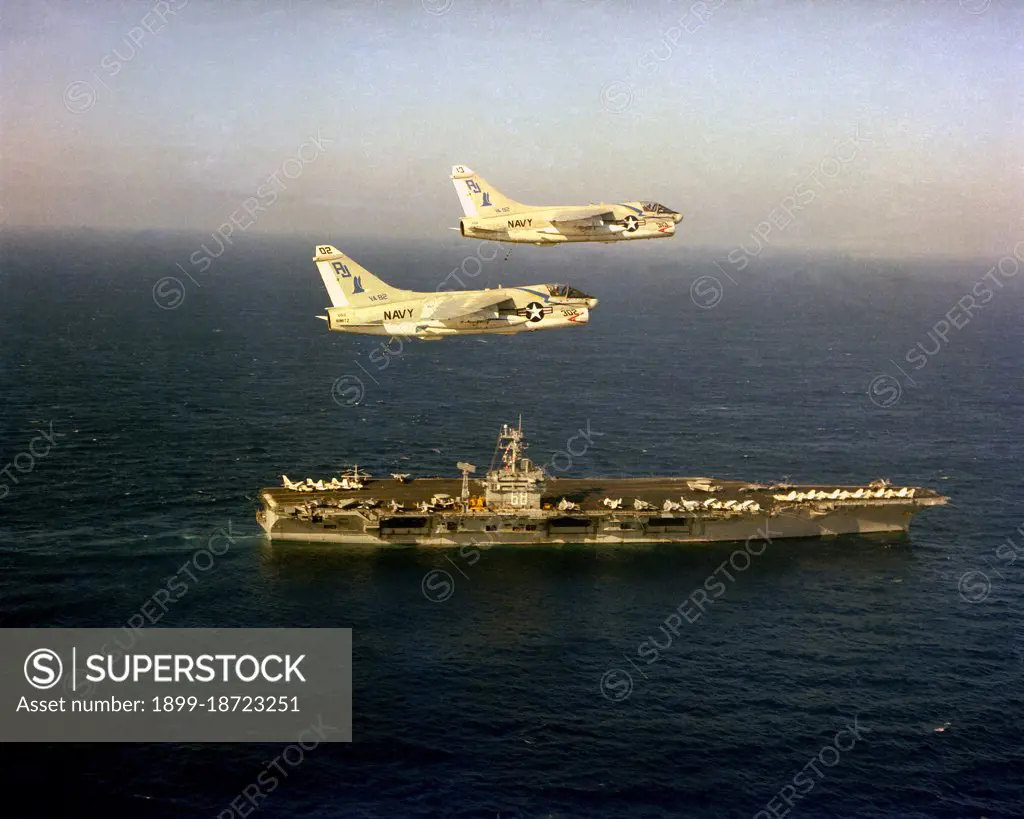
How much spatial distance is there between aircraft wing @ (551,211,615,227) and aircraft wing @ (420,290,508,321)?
6234 millimetres

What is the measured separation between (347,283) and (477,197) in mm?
10193

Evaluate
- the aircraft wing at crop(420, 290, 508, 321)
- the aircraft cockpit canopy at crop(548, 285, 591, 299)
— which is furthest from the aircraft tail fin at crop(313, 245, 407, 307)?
the aircraft cockpit canopy at crop(548, 285, 591, 299)

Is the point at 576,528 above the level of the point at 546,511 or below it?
below

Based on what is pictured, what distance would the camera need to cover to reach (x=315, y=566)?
92.2 m

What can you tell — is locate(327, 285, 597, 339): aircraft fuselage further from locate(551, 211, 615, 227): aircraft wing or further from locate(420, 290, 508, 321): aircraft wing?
locate(551, 211, 615, 227): aircraft wing

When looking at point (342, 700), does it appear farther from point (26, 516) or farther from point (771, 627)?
point (26, 516)

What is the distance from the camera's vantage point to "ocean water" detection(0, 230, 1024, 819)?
209 ft

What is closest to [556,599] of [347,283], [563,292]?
[563,292]

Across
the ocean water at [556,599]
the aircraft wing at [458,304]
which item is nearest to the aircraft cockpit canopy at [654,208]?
the aircraft wing at [458,304]

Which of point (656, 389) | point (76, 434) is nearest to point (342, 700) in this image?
point (76, 434)

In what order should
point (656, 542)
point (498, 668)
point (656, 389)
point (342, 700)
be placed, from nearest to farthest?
1. point (342, 700)
2. point (498, 668)
3. point (656, 542)
4. point (656, 389)

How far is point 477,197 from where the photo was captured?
7400 centimetres

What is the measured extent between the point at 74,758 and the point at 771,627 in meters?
47.5

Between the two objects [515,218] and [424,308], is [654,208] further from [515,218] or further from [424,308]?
[424,308]
